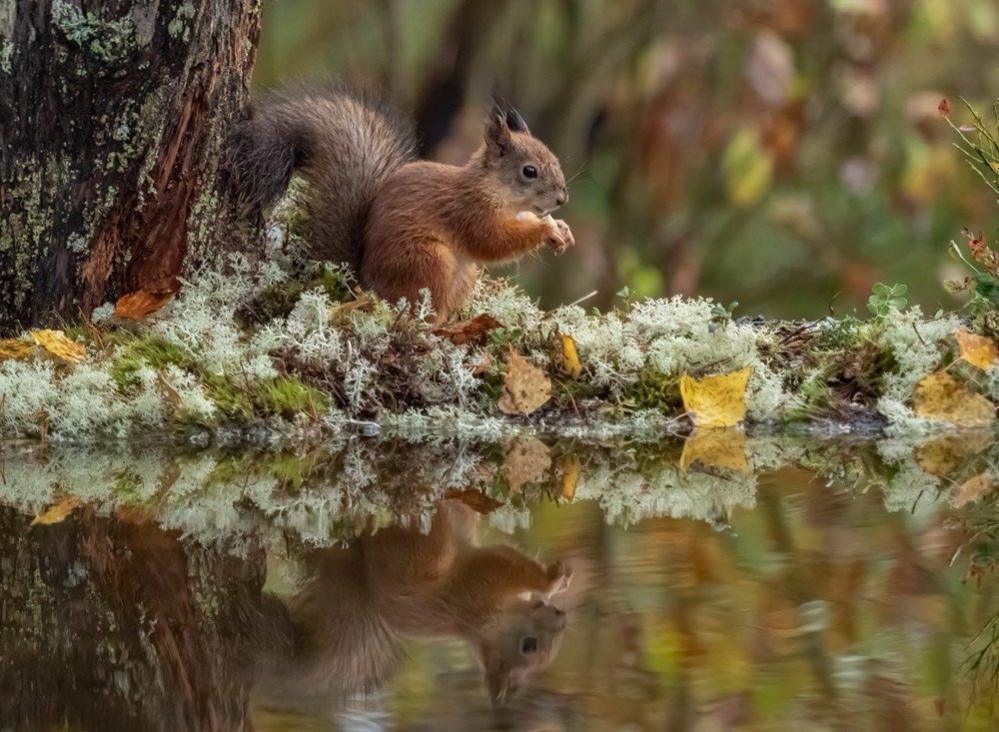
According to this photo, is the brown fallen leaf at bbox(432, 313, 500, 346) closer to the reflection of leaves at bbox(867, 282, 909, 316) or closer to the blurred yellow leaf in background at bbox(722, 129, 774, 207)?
the reflection of leaves at bbox(867, 282, 909, 316)

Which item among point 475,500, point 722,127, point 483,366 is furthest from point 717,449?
point 722,127

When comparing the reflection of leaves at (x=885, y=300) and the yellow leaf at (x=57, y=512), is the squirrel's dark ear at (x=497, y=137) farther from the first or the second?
the yellow leaf at (x=57, y=512)

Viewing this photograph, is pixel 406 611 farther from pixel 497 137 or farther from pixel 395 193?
pixel 497 137

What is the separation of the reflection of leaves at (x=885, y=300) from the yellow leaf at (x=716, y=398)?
533 mm

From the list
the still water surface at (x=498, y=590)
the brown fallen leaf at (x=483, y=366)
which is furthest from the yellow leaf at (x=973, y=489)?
the brown fallen leaf at (x=483, y=366)

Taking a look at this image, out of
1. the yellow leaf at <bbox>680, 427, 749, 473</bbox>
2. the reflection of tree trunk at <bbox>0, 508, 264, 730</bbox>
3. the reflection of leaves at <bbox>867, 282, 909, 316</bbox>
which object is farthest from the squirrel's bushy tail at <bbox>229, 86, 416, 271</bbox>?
the reflection of tree trunk at <bbox>0, 508, 264, 730</bbox>

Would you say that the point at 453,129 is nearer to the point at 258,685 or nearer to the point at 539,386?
the point at 539,386

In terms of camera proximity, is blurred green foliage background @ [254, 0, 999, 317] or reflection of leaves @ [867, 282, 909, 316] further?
blurred green foliage background @ [254, 0, 999, 317]

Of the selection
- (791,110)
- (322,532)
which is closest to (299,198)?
(322,532)

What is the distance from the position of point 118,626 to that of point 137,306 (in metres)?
2.13

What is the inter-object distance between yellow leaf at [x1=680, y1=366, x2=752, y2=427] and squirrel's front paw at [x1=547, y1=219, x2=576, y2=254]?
2.86ft

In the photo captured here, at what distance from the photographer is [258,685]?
1947 mm

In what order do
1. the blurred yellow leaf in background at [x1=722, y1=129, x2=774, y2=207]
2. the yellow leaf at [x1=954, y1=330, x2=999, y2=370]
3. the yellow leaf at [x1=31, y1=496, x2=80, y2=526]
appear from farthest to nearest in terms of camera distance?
the blurred yellow leaf in background at [x1=722, y1=129, x2=774, y2=207] < the yellow leaf at [x1=954, y1=330, x2=999, y2=370] < the yellow leaf at [x1=31, y1=496, x2=80, y2=526]

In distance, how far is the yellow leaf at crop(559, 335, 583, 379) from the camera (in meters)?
4.14
